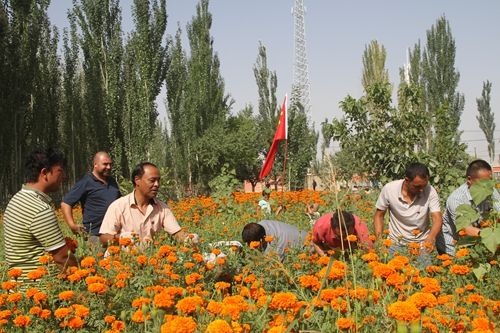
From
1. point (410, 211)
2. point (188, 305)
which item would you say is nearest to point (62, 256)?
point (188, 305)

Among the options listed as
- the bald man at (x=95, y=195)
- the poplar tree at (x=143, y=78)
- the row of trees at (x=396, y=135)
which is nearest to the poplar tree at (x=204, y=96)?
the poplar tree at (x=143, y=78)

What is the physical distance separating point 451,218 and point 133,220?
96.3 inches

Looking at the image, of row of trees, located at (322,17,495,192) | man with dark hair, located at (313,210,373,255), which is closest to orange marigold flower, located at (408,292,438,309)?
man with dark hair, located at (313,210,373,255)

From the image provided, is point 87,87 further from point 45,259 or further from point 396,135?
point 45,259

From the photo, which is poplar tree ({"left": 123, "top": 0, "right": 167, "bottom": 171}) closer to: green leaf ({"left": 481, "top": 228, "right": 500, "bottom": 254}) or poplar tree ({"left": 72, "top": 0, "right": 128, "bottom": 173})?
poplar tree ({"left": 72, "top": 0, "right": 128, "bottom": 173})

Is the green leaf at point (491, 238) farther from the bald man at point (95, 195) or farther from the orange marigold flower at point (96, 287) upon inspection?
the bald man at point (95, 195)

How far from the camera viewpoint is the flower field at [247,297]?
5.16ft

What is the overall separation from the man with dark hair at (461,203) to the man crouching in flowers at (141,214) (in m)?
2.05

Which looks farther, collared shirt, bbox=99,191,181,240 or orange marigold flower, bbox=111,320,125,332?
collared shirt, bbox=99,191,181,240

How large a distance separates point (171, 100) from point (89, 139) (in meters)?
4.58

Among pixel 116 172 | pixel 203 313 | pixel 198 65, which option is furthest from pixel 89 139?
pixel 203 313

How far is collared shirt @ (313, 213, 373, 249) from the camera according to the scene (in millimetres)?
3461

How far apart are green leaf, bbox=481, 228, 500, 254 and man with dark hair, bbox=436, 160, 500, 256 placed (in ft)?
2.47

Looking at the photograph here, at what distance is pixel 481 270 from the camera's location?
291 cm
